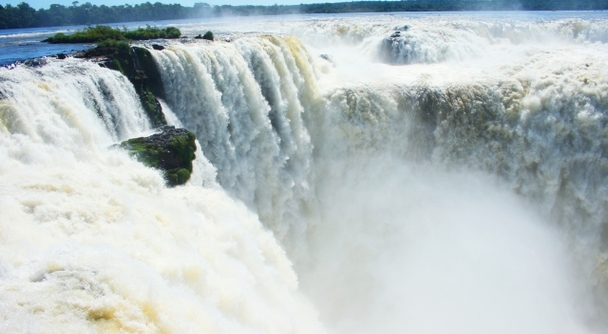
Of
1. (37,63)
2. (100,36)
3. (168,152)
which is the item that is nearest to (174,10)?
(100,36)

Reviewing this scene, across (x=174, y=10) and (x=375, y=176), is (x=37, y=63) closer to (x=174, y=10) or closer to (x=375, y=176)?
(x=375, y=176)

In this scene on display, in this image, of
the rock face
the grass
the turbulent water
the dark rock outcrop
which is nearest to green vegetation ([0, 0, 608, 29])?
the grass

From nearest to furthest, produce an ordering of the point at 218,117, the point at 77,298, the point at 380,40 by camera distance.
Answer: the point at 77,298 < the point at 218,117 < the point at 380,40

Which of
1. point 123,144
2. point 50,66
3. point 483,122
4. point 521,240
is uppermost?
point 50,66

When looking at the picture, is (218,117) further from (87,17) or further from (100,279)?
(87,17)

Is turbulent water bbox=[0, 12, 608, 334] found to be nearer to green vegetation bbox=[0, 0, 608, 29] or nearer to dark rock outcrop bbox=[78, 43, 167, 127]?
dark rock outcrop bbox=[78, 43, 167, 127]

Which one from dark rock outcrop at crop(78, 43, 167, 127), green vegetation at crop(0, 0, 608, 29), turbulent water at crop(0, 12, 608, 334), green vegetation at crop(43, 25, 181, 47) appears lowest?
turbulent water at crop(0, 12, 608, 334)

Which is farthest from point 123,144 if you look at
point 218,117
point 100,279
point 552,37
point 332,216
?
point 552,37
